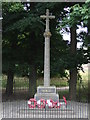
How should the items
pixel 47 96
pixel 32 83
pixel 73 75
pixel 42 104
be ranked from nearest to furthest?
1. pixel 42 104
2. pixel 47 96
3. pixel 73 75
4. pixel 32 83

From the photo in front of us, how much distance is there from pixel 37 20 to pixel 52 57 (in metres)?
3.45

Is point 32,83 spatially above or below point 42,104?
above

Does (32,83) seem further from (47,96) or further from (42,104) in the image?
(42,104)

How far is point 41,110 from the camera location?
10352 mm

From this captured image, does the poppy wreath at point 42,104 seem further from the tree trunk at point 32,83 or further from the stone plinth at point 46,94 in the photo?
the tree trunk at point 32,83

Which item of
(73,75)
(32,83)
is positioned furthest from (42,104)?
(32,83)

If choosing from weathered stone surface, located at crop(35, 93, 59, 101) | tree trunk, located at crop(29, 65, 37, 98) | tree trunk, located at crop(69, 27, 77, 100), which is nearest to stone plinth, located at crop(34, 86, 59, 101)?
weathered stone surface, located at crop(35, 93, 59, 101)

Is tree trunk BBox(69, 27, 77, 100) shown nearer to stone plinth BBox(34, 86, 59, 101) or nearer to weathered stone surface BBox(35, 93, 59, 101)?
stone plinth BBox(34, 86, 59, 101)

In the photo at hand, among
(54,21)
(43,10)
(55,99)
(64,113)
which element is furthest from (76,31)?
(64,113)

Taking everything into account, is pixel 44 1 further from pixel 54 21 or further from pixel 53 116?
pixel 53 116

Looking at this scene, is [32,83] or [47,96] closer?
[47,96]

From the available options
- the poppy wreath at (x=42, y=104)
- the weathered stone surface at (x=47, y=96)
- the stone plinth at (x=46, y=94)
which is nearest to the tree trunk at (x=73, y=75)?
the stone plinth at (x=46, y=94)

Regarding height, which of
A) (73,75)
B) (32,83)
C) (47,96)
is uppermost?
(73,75)

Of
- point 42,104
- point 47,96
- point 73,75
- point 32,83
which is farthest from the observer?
point 32,83
